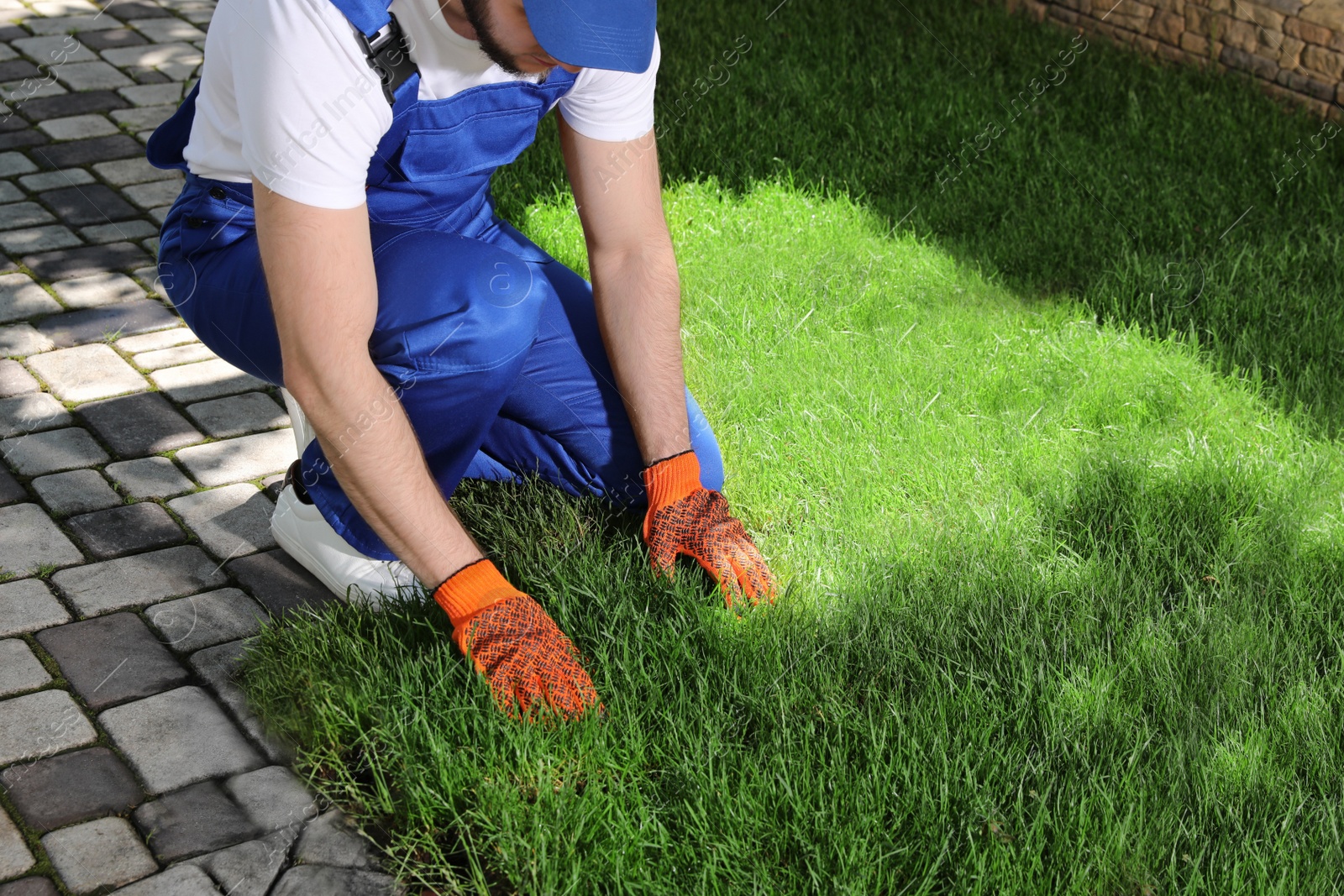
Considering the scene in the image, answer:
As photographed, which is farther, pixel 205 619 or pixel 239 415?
pixel 239 415

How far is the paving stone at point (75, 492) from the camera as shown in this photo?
3.28 meters

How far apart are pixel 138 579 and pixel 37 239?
2190 mm

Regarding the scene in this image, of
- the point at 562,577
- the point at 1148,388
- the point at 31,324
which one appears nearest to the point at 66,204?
the point at 31,324

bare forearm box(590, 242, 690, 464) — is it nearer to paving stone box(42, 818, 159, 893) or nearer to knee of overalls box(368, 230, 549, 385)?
knee of overalls box(368, 230, 549, 385)

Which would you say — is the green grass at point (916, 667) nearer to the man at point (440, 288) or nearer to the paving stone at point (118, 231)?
the man at point (440, 288)

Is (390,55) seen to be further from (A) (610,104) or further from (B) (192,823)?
(B) (192,823)

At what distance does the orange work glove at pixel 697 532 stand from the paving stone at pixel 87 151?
138 inches

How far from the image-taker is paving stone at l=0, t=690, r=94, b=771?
2500 mm

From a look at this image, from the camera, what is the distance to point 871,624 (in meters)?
2.78

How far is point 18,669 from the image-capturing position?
2709mm

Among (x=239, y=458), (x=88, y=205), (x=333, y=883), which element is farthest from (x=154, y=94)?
(x=333, y=883)

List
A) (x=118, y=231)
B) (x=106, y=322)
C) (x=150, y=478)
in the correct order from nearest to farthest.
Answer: (x=150, y=478) → (x=106, y=322) → (x=118, y=231)

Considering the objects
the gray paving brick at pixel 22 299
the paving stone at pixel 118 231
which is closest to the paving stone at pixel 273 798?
the gray paving brick at pixel 22 299

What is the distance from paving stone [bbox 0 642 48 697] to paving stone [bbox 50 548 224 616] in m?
0.17
